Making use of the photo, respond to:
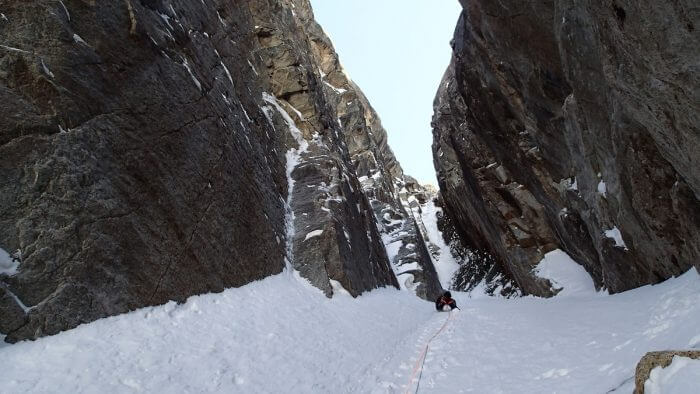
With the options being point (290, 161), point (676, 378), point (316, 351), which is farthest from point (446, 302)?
point (676, 378)

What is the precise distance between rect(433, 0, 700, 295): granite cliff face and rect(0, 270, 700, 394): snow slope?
2462 millimetres

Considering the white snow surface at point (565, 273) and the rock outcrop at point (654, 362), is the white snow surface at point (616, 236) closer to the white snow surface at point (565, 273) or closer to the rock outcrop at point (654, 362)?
the white snow surface at point (565, 273)

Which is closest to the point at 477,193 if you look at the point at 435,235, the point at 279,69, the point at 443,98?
the point at 443,98

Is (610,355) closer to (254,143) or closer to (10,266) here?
(10,266)

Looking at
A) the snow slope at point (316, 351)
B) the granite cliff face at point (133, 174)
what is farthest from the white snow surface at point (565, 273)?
the granite cliff face at point (133, 174)

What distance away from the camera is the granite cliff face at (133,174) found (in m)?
8.17

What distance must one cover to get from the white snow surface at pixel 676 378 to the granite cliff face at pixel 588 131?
4.62m

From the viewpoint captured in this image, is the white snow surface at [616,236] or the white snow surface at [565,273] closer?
the white snow surface at [616,236]

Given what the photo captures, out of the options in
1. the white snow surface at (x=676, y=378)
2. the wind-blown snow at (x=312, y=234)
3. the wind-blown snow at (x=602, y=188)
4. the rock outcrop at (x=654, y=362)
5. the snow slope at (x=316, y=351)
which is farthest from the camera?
the wind-blown snow at (x=312, y=234)

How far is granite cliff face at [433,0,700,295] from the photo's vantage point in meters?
7.93

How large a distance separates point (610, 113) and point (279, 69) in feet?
72.9

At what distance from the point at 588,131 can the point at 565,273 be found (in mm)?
14859

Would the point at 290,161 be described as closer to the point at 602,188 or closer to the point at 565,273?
the point at 602,188

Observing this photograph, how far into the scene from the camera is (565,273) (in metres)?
27.3
